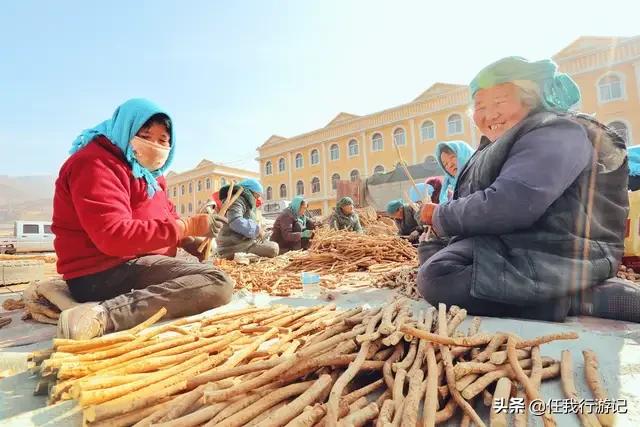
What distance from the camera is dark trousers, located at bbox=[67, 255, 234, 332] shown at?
1.89 meters

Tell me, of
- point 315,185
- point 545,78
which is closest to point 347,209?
point 545,78

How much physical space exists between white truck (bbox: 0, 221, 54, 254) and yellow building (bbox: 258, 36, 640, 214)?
15910mm

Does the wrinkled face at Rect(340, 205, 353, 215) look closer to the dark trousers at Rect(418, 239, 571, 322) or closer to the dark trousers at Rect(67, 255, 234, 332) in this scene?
the dark trousers at Rect(67, 255, 234, 332)

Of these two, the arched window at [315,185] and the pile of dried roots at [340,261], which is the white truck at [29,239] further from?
the arched window at [315,185]

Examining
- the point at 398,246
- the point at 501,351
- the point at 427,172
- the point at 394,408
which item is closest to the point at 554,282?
the point at 501,351

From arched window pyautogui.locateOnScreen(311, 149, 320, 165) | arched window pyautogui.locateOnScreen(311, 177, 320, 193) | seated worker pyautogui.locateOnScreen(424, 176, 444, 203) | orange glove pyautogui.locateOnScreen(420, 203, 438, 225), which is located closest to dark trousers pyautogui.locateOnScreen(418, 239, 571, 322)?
orange glove pyautogui.locateOnScreen(420, 203, 438, 225)

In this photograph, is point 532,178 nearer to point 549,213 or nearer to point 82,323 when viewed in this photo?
point 549,213

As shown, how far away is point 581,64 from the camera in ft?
65.7

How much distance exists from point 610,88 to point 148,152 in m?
25.3

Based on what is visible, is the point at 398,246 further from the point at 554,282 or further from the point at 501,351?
the point at 501,351

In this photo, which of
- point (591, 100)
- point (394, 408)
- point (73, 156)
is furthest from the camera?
point (591, 100)

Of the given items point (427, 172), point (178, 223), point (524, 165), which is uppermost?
point (427, 172)

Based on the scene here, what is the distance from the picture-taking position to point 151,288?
6.64 ft

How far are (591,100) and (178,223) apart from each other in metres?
25.0
